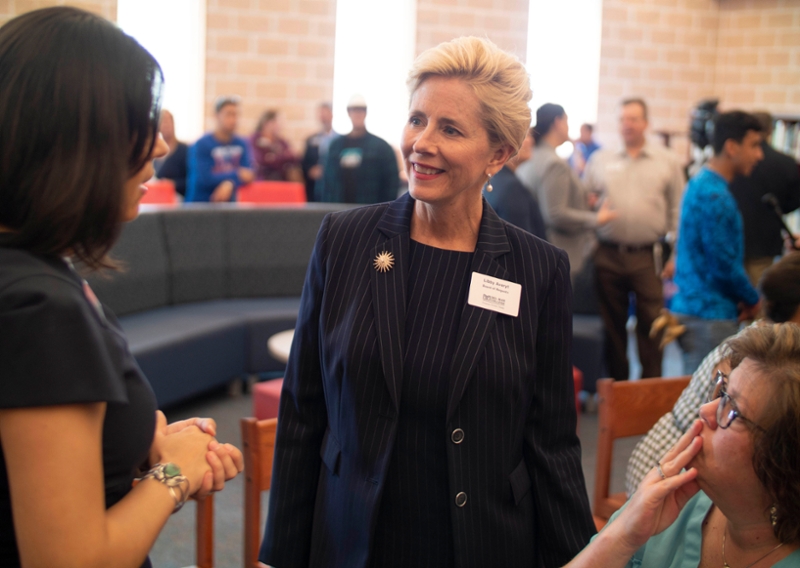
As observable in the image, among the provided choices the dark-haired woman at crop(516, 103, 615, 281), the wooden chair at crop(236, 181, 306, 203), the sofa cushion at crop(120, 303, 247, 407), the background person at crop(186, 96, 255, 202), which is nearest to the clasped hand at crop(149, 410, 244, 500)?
the sofa cushion at crop(120, 303, 247, 407)

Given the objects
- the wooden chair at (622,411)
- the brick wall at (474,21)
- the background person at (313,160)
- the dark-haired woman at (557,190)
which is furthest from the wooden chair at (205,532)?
the brick wall at (474,21)

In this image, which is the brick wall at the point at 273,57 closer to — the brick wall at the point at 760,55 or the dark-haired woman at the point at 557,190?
the dark-haired woman at the point at 557,190

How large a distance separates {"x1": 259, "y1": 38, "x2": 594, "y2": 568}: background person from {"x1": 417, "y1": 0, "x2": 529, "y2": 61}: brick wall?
9263 millimetres

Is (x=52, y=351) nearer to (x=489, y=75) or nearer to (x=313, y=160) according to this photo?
(x=489, y=75)

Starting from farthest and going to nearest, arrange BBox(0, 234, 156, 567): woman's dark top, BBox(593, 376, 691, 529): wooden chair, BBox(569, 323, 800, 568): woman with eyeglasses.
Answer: BBox(593, 376, 691, 529): wooden chair, BBox(569, 323, 800, 568): woman with eyeglasses, BBox(0, 234, 156, 567): woman's dark top

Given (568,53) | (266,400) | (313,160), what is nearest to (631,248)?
(266,400)

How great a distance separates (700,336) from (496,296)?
2413 millimetres

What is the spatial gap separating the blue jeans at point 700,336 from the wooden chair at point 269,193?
4461 millimetres

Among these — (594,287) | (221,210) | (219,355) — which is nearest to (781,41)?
(594,287)

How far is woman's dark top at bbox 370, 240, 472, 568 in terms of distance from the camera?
4.68ft

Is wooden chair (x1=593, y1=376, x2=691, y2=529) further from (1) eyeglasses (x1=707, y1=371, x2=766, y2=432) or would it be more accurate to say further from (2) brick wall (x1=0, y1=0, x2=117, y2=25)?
(2) brick wall (x1=0, y1=0, x2=117, y2=25)

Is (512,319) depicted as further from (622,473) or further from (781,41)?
(781,41)

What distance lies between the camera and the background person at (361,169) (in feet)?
21.0

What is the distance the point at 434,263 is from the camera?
153cm
